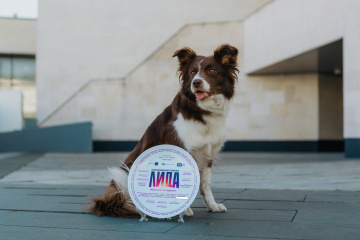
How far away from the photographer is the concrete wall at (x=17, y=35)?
1195 inches

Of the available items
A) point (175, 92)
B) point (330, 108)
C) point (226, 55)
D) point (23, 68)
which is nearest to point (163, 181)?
point (226, 55)

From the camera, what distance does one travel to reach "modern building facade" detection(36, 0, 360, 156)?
46.1ft

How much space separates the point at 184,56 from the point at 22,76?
97.3 ft

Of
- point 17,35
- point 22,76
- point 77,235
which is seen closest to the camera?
point 77,235

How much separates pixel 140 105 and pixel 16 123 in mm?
5961

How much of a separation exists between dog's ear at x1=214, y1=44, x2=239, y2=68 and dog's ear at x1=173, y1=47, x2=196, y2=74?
24 centimetres

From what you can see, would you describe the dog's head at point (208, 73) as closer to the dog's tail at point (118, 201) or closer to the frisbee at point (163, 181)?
the frisbee at point (163, 181)

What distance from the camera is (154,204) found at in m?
4.15

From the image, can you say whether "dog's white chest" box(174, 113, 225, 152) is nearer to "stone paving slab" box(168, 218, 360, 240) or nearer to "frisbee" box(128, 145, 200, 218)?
"frisbee" box(128, 145, 200, 218)

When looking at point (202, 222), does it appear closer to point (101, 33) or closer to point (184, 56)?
point (184, 56)

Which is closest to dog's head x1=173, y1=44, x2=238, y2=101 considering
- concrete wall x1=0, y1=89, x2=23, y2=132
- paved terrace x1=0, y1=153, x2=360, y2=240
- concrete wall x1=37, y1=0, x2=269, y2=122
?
paved terrace x1=0, y1=153, x2=360, y2=240

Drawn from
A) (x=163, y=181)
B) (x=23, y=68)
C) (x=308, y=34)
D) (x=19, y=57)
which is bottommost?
(x=163, y=181)

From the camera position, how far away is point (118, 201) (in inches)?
172

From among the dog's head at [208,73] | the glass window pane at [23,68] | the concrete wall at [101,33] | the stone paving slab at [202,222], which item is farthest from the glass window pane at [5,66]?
the dog's head at [208,73]
